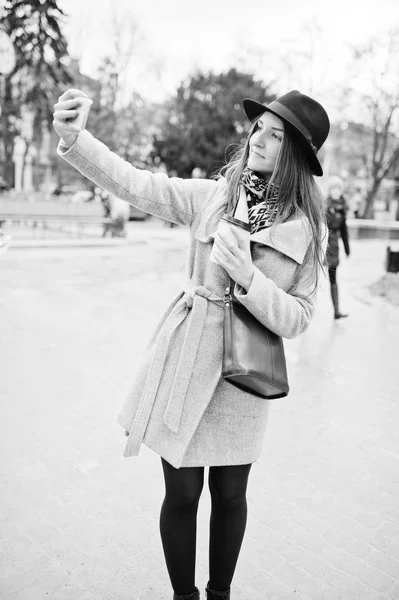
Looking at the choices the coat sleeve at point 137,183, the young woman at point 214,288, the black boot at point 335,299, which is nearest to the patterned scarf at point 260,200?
the young woman at point 214,288

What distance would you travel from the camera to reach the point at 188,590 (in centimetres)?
216

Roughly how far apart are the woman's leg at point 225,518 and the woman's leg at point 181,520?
70 mm

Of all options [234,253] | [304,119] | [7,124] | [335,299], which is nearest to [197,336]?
[234,253]

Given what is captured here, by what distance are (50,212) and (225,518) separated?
16.5 meters

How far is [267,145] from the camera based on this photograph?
6.43 feet

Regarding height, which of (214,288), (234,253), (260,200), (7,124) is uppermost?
(7,124)

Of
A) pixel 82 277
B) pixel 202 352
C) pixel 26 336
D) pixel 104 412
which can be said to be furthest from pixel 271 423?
pixel 82 277

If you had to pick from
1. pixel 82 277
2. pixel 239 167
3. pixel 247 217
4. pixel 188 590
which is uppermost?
pixel 239 167

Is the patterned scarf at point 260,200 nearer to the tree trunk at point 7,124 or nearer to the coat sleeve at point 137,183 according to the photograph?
the coat sleeve at point 137,183

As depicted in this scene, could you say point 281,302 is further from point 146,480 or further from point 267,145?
point 146,480

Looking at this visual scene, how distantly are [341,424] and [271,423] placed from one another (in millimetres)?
533

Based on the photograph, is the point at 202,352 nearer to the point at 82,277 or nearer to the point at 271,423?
the point at 271,423

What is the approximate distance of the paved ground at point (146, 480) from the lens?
2.62 m

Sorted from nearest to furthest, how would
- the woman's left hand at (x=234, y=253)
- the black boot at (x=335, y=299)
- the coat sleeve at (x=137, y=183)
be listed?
1. the woman's left hand at (x=234, y=253)
2. the coat sleeve at (x=137, y=183)
3. the black boot at (x=335, y=299)
